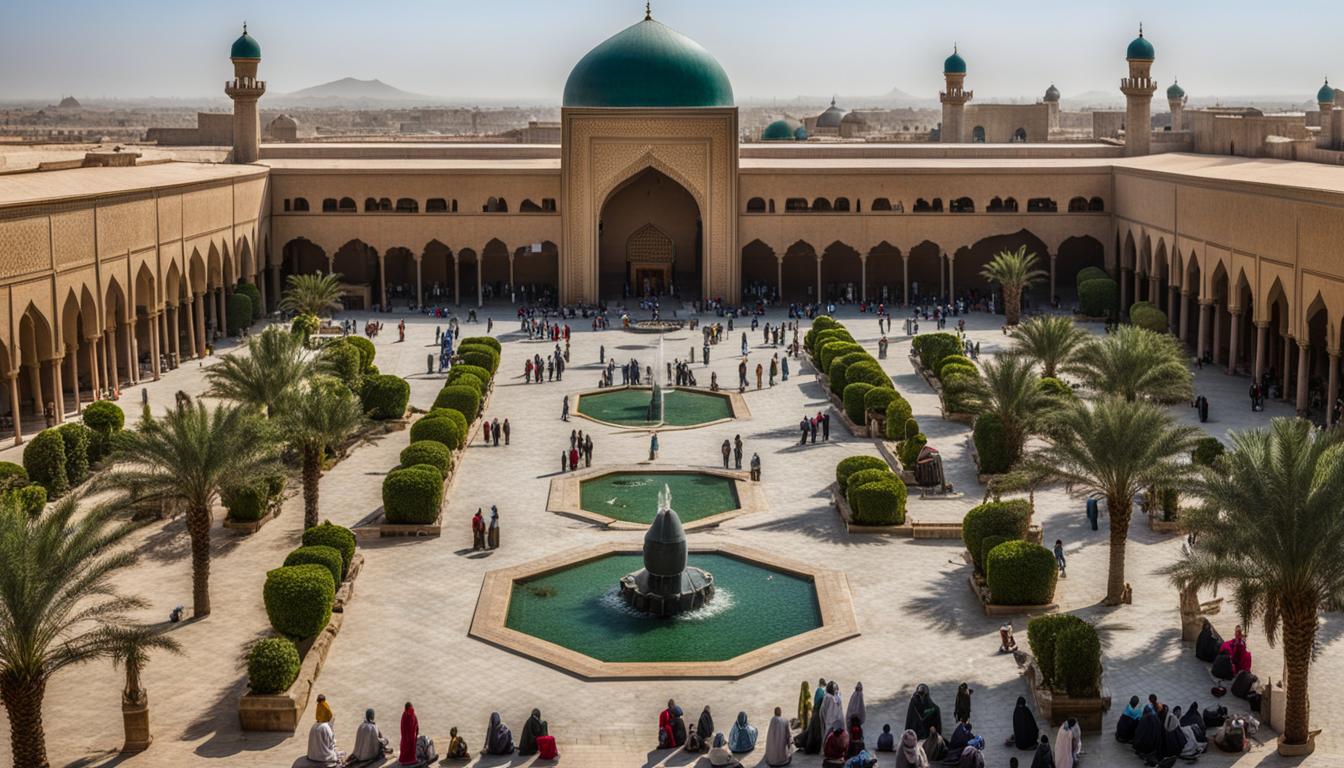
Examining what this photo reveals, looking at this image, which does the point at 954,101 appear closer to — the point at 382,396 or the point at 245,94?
the point at 245,94

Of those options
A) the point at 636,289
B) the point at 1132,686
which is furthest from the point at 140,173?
the point at 1132,686

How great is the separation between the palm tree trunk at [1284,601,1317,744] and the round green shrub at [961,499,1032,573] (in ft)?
16.7

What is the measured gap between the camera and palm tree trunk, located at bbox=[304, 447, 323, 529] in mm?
21594

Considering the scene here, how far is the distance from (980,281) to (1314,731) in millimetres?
36014

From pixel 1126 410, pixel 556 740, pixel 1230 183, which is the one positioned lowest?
pixel 556 740

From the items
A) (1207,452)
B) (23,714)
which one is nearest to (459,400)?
(1207,452)

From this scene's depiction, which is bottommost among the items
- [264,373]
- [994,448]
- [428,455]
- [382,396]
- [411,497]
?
[411,497]

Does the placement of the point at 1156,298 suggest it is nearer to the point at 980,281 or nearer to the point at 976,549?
the point at 980,281

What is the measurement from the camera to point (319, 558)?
17.9 meters

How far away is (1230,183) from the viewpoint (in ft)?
111

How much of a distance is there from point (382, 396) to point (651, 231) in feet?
69.7

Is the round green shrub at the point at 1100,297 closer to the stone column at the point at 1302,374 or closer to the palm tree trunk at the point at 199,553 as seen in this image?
the stone column at the point at 1302,374

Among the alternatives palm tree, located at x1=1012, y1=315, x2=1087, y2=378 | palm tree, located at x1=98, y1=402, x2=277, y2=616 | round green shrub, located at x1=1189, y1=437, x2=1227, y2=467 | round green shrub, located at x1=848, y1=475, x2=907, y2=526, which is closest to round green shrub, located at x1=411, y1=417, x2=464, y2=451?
palm tree, located at x1=98, y1=402, x2=277, y2=616

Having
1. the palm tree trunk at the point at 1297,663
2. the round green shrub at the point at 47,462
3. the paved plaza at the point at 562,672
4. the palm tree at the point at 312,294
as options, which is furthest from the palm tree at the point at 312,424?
the palm tree at the point at 312,294
